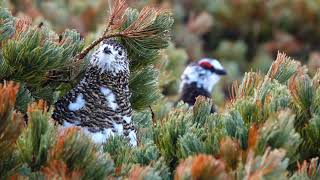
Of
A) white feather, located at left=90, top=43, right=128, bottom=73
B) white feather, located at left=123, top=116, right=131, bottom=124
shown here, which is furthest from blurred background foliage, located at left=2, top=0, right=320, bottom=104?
white feather, located at left=123, top=116, right=131, bottom=124

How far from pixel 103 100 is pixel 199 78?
2593 mm

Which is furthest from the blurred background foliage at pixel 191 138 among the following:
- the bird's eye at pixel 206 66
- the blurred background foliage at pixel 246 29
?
the blurred background foliage at pixel 246 29

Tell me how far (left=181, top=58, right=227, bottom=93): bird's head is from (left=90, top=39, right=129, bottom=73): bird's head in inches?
90.3

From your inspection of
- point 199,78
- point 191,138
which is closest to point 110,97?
point 191,138

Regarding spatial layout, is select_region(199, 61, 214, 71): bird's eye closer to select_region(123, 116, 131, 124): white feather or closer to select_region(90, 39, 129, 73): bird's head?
select_region(90, 39, 129, 73): bird's head

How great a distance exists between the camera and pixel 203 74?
4.89 metres

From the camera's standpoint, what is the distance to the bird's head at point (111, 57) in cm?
232

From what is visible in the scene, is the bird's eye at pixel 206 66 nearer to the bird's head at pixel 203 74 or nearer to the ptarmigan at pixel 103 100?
the bird's head at pixel 203 74

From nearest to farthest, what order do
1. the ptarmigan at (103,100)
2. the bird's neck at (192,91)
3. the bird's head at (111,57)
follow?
the ptarmigan at (103,100), the bird's head at (111,57), the bird's neck at (192,91)

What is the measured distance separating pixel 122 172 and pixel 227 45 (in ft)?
20.7

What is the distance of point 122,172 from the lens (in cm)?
161

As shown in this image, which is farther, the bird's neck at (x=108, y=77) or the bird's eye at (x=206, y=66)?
the bird's eye at (x=206, y=66)

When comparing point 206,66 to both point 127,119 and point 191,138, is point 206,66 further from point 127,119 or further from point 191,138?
point 191,138

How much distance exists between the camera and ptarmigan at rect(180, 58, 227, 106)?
471cm
